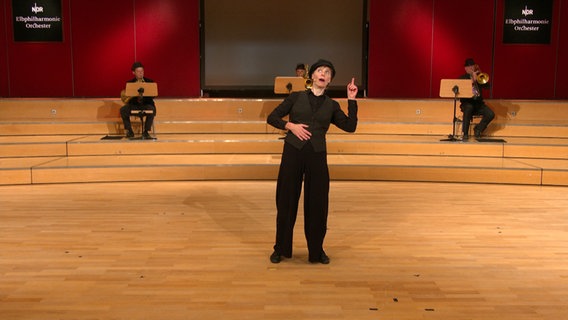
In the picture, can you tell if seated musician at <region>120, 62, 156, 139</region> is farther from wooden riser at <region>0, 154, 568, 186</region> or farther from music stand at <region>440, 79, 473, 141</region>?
music stand at <region>440, 79, 473, 141</region>

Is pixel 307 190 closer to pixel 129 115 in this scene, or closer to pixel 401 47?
pixel 129 115

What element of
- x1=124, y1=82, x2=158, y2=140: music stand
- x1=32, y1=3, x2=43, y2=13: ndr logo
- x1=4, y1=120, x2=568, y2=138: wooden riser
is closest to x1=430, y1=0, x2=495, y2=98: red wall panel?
x1=4, y1=120, x2=568, y2=138: wooden riser

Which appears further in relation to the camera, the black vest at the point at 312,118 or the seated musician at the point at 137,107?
the seated musician at the point at 137,107

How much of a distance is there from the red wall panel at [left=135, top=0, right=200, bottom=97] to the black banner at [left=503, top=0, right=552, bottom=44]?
5492mm

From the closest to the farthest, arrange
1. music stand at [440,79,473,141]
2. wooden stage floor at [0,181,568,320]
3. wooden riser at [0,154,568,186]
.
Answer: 1. wooden stage floor at [0,181,568,320]
2. wooden riser at [0,154,568,186]
3. music stand at [440,79,473,141]

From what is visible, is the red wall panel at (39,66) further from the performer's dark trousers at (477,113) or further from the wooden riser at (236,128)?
the performer's dark trousers at (477,113)

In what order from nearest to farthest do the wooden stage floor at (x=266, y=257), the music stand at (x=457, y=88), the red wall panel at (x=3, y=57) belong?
the wooden stage floor at (x=266, y=257), the music stand at (x=457, y=88), the red wall panel at (x=3, y=57)

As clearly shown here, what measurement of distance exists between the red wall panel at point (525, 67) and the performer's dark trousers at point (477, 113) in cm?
260

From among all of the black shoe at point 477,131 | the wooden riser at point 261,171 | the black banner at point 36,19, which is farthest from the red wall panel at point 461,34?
the black banner at point 36,19

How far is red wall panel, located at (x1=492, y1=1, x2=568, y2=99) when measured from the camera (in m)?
10.4

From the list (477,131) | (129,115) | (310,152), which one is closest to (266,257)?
(310,152)

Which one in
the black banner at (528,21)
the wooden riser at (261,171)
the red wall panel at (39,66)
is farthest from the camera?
the black banner at (528,21)

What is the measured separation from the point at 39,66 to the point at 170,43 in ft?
7.52

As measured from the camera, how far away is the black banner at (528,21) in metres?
10.3
